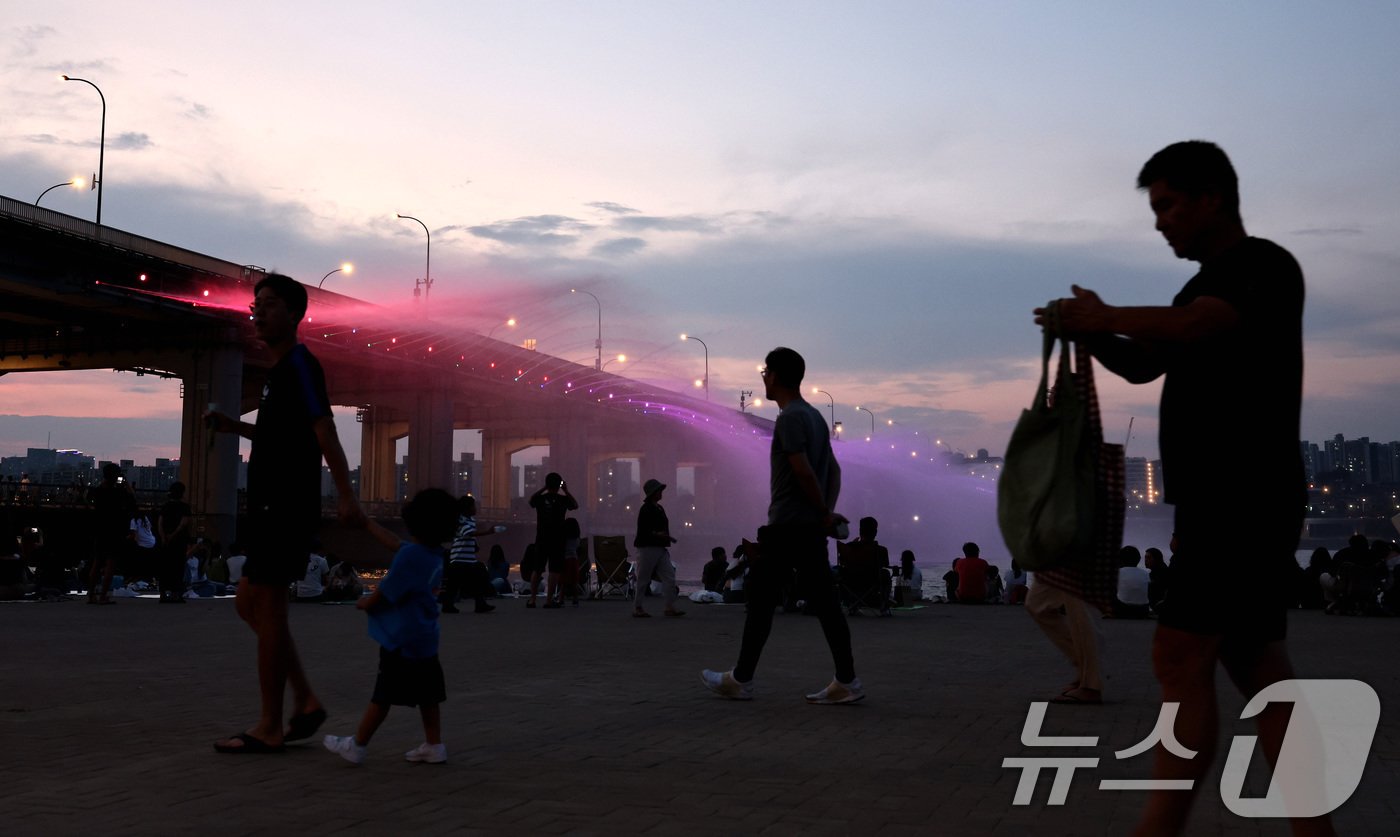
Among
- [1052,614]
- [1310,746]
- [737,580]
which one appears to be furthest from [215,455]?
[1310,746]

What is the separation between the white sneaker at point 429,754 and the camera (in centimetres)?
563

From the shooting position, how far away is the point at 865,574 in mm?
18422

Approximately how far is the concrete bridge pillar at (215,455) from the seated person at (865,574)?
38142 mm

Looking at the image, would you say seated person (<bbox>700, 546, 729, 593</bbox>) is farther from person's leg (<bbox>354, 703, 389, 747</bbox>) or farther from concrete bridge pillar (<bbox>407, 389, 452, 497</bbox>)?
concrete bridge pillar (<bbox>407, 389, 452, 497</bbox>)

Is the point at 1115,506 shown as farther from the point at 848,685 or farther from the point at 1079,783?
the point at 848,685

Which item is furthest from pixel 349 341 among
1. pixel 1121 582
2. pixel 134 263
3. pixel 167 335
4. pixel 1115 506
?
pixel 1115 506

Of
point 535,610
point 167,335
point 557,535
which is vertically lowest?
point 535,610

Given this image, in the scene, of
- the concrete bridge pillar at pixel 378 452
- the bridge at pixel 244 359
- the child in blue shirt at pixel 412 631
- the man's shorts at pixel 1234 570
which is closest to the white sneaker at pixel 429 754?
the child in blue shirt at pixel 412 631

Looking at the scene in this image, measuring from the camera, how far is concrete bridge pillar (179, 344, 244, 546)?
51.1 meters

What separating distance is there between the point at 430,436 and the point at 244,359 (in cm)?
1343

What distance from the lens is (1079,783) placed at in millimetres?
5348

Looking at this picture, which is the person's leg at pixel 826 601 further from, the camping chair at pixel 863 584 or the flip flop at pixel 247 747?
the camping chair at pixel 863 584

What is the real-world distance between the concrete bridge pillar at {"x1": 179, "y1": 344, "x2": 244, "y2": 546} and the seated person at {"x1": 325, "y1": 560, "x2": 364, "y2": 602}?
30.9m

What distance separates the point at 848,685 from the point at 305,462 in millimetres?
3723
